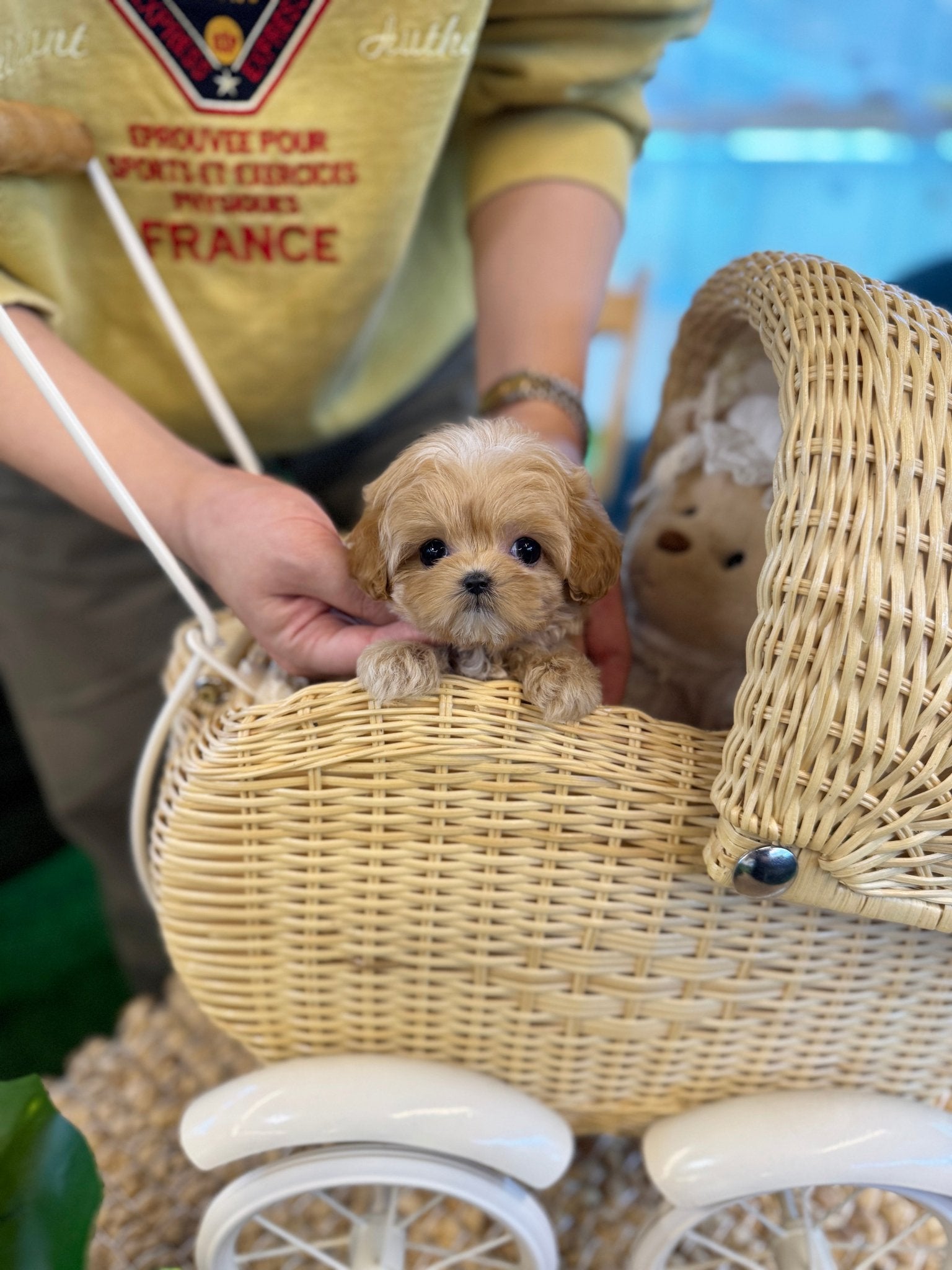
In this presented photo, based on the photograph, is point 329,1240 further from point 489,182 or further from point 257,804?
point 489,182

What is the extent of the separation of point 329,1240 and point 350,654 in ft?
2.27

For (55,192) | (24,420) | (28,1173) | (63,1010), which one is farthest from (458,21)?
(63,1010)

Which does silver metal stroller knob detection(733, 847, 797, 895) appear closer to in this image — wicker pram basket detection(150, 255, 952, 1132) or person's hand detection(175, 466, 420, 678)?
wicker pram basket detection(150, 255, 952, 1132)

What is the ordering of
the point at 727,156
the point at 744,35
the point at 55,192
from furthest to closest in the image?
the point at 727,156 → the point at 744,35 → the point at 55,192

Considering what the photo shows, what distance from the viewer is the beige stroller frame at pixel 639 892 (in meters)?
0.68

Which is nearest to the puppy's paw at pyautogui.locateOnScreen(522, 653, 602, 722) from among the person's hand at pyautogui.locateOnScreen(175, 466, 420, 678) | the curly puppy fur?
the curly puppy fur

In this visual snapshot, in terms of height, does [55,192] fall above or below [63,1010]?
above

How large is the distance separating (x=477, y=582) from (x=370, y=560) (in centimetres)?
11

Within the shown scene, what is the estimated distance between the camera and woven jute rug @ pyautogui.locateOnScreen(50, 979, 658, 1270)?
1.13 meters

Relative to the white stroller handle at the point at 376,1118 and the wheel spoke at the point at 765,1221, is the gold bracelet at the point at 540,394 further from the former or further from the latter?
the wheel spoke at the point at 765,1221

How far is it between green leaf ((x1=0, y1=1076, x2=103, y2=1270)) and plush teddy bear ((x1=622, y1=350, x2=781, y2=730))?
0.70m

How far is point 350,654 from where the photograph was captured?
2.81 feet

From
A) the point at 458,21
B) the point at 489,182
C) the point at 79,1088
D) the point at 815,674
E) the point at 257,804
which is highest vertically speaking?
the point at 458,21

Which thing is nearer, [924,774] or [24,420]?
[924,774]
